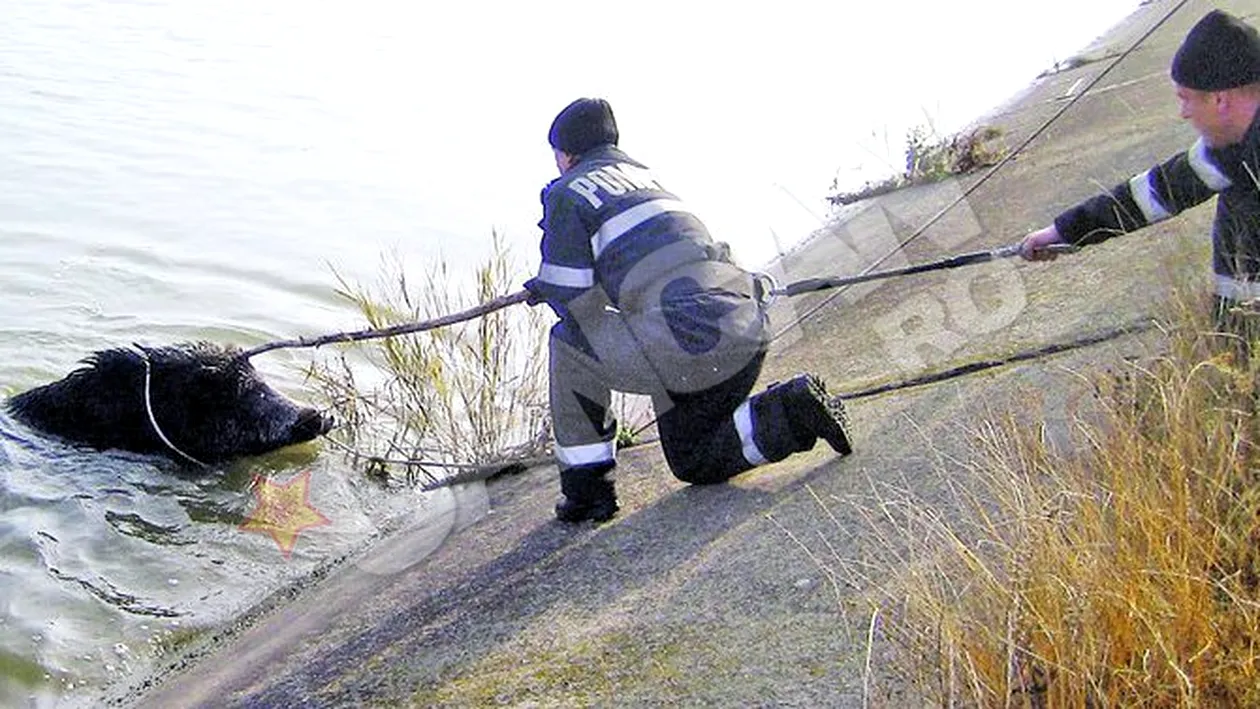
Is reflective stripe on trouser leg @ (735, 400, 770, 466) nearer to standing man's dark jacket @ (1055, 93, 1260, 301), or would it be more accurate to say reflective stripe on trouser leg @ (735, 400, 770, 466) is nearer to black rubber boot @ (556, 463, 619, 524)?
black rubber boot @ (556, 463, 619, 524)

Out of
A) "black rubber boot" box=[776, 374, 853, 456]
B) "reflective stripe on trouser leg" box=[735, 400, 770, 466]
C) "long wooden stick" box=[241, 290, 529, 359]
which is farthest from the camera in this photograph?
"long wooden stick" box=[241, 290, 529, 359]

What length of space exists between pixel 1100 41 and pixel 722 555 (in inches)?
504

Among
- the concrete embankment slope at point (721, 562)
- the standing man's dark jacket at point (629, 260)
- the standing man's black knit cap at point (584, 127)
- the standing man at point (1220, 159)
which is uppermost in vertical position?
the standing man's black knit cap at point (584, 127)

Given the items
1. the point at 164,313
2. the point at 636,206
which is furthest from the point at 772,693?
the point at 164,313

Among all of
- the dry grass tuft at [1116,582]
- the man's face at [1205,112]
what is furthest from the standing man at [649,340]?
the dry grass tuft at [1116,582]

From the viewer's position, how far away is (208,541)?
764cm

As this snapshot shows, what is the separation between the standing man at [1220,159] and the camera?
5250 mm

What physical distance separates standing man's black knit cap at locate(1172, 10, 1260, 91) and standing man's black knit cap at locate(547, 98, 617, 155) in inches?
93.5

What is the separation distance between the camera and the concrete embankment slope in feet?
14.9

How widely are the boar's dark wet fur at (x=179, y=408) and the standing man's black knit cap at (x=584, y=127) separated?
118 inches

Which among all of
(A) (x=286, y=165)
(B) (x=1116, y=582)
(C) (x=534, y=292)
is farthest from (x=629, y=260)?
A: (A) (x=286, y=165)

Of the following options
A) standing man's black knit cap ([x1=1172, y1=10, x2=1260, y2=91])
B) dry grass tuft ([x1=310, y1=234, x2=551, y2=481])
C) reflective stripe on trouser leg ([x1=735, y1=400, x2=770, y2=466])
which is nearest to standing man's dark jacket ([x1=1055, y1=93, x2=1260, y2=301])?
standing man's black knit cap ([x1=1172, y1=10, x2=1260, y2=91])

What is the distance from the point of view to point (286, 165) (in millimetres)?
14523

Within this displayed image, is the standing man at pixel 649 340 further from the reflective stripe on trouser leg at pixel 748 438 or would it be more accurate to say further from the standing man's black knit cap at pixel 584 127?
the standing man's black knit cap at pixel 584 127
